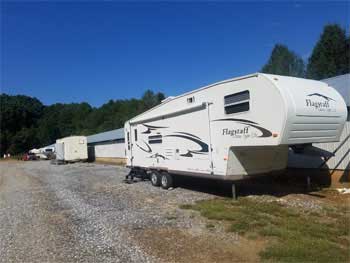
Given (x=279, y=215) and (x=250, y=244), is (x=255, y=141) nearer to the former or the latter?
(x=279, y=215)

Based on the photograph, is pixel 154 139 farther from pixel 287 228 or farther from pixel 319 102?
pixel 287 228

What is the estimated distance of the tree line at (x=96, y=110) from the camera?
138 ft

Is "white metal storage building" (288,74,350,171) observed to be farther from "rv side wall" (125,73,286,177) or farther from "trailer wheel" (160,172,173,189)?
"trailer wheel" (160,172,173,189)

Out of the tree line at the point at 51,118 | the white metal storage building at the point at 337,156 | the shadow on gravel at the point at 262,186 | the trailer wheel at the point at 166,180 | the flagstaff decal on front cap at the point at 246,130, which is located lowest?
the shadow on gravel at the point at 262,186

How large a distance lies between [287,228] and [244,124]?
3121 mm

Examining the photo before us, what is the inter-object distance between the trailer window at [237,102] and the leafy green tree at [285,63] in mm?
43280

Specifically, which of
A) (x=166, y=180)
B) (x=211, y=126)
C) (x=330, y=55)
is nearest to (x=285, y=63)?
(x=330, y=55)

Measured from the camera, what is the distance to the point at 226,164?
9641 mm

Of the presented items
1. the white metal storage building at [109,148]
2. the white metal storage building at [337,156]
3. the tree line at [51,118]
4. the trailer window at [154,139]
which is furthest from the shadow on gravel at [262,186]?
the tree line at [51,118]

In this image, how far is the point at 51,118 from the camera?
9906cm

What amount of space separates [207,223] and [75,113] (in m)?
101

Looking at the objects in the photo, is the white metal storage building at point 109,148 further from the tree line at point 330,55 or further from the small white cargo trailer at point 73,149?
the tree line at point 330,55

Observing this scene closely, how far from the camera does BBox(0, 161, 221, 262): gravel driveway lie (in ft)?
19.9

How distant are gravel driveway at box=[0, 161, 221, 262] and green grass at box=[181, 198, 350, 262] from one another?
2.88 feet
